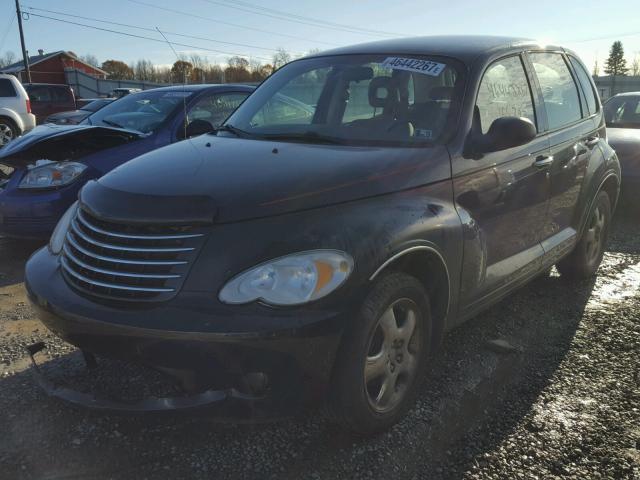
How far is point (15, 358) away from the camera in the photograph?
3.28 meters

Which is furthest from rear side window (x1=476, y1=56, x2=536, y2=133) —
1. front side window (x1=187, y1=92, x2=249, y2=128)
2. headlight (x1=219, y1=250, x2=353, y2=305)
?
front side window (x1=187, y1=92, x2=249, y2=128)

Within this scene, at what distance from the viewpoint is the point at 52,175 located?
4.86 metres

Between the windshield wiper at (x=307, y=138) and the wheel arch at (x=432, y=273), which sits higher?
the windshield wiper at (x=307, y=138)

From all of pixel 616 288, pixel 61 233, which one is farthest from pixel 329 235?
pixel 616 288

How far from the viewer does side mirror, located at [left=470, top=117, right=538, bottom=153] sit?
9.57 feet

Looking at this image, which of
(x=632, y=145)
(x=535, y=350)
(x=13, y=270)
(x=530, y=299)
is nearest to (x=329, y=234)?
(x=535, y=350)

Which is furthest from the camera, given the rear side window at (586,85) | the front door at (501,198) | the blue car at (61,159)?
the blue car at (61,159)

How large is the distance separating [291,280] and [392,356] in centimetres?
70

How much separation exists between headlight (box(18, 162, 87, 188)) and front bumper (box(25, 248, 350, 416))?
2993 millimetres

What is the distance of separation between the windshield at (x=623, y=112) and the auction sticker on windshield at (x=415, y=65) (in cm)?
584

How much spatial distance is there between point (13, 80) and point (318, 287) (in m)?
13.9

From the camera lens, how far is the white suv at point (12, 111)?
42.5ft

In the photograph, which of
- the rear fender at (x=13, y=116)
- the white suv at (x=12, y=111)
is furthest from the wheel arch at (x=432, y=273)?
the rear fender at (x=13, y=116)

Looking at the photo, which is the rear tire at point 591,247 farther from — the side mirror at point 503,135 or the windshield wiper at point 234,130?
the windshield wiper at point 234,130
